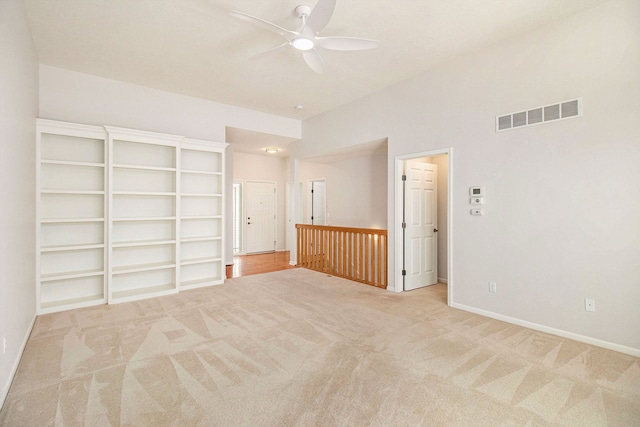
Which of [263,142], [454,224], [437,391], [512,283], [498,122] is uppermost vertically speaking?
[263,142]

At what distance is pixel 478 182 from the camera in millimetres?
3605

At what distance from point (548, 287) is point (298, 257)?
4553 millimetres

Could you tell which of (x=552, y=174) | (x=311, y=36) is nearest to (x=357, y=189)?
(x=552, y=174)

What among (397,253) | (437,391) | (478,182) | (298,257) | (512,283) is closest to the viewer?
(437,391)

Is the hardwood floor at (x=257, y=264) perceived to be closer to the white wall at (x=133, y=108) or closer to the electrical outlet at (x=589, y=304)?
the white wall at (x=133, y=108)

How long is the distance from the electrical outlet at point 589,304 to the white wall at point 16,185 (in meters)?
4.70

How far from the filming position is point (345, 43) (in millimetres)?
2756

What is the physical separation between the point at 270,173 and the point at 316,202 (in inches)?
66.4

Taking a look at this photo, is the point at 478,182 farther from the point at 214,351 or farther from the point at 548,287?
the point at 214,351

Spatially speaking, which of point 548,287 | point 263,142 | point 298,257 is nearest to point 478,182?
point 548,287

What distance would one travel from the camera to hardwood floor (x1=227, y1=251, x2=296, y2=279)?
6.09 meters

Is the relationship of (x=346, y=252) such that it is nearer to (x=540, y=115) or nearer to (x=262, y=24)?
(x=540, y=115)

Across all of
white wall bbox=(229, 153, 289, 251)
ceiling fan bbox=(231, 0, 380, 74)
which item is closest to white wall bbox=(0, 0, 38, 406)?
ceiling fan bbox=(231, 0, 380, 74)

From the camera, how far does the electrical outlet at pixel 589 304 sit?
2800 millimetres
